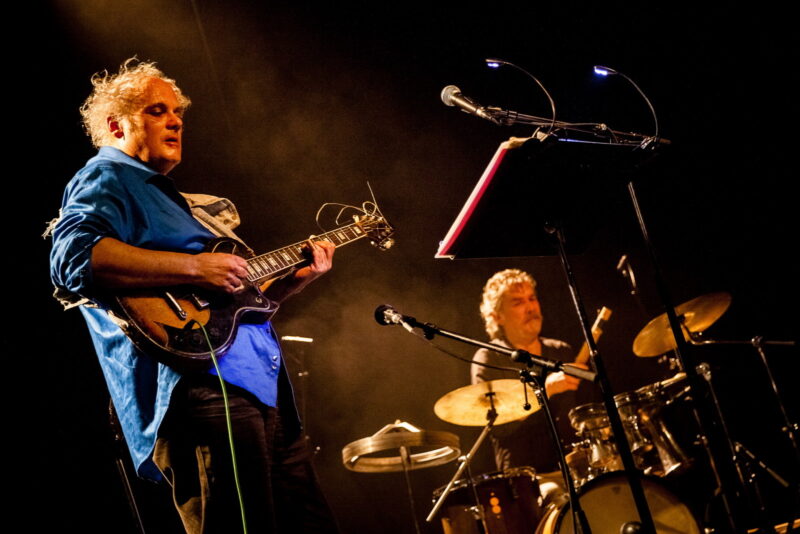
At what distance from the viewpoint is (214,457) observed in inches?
68.1

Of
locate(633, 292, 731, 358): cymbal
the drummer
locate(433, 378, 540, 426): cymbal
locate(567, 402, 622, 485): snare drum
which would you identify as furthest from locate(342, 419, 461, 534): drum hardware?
locate(633, 292, 731, 358): cymbal

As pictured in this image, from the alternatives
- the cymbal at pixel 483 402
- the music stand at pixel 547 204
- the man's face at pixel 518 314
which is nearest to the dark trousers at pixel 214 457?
the music stand at pixel 547 204

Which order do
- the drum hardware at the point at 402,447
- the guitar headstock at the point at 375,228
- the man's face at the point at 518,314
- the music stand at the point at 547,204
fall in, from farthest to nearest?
the man's face at the point at 518,314, the drum hardware at the point at 402,447, the guitar headstock at the point at 375,228, the music stand at the point at 547,204

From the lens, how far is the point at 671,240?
5270 millimetres

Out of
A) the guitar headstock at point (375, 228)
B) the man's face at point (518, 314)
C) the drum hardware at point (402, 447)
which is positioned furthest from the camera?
the man's face at point (518, 314)

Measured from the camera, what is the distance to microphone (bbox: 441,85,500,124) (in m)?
2.08

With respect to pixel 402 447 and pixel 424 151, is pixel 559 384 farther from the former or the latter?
pixel 424 151

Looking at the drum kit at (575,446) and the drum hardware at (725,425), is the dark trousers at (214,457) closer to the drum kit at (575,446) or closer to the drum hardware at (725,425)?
the drum kit at (575,446)

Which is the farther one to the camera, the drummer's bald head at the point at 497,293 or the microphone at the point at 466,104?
the drummer's bald head at the point at 497,293

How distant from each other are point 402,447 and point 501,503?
714 millimetres

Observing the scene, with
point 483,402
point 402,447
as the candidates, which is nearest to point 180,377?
point 402,447

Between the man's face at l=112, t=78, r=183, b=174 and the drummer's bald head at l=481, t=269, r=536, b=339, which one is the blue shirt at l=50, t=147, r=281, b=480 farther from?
the drummer's bald head at l=481, t=269, r=536, b=339

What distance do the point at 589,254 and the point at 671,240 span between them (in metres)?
0.77

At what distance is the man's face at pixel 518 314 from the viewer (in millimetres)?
5062
